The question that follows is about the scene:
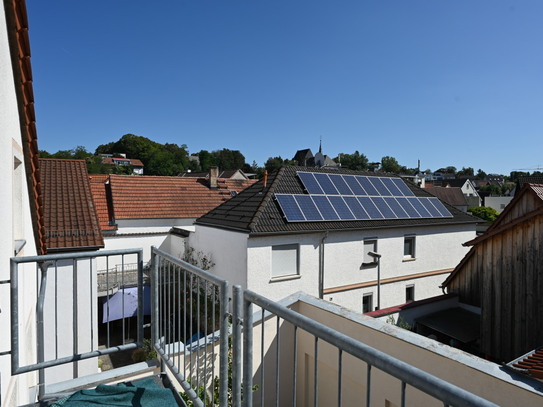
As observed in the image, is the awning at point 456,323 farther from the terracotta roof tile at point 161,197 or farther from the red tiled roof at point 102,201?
the red tiled roof at point 102,201

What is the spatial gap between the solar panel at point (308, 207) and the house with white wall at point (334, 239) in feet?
0.15

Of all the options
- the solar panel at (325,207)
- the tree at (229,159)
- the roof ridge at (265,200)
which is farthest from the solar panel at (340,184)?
the tree at (229,159)

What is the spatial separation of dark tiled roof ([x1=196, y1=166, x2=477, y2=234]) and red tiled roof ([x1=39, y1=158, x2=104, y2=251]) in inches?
196

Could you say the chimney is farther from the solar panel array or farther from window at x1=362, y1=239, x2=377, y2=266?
window at x1=362, y1=239, x2=377, y2=266

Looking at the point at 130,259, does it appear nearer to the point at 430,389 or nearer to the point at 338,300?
the point at 338,300

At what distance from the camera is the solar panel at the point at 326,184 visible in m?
16.2

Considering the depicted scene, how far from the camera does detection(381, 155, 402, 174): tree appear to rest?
110 meters

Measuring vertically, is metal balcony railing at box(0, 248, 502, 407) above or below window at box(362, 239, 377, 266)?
above

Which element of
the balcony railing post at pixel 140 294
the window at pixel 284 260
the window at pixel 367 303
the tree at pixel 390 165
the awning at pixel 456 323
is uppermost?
the tree at pixel 390 165

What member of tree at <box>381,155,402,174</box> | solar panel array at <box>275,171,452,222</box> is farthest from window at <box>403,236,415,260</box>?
tree at <box>381,155,402,174</box>

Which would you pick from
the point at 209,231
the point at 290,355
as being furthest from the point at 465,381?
the point at 209,231

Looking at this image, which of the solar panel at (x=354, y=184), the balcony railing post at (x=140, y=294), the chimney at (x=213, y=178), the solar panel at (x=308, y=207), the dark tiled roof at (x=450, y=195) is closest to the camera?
the balcony railing post at (x=140, y=294)

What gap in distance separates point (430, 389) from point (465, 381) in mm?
4087

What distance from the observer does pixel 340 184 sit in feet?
56.0
